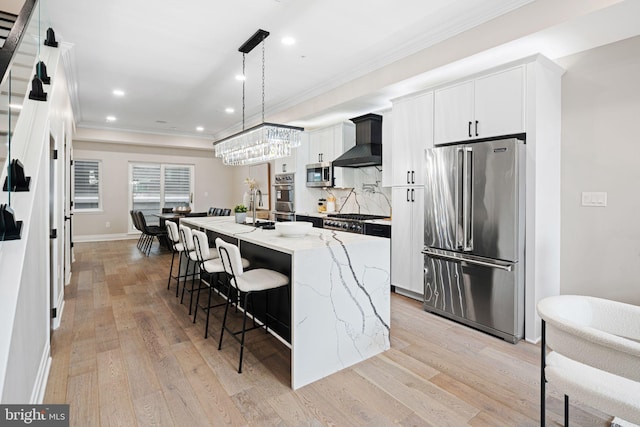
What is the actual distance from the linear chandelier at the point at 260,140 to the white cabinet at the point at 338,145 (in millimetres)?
1446

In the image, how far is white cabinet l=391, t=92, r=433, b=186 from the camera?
3688 millimetres

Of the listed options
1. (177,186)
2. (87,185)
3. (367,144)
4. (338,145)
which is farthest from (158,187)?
(367,144)

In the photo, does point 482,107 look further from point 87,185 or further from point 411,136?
point 87,185

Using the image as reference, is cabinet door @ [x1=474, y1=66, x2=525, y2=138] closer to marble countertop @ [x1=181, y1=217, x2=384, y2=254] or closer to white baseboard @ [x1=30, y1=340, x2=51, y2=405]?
marble countertop @ [x1=181, y1=217, x2=384, y2=254]

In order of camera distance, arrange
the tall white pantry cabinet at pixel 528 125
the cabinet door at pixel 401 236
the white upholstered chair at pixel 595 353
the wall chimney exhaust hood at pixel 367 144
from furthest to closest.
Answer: the wall chimney exhaust hood at pixel 367 144 → the cabinet door at pixel 401 236 → the tall white pantry cabinet at pixel 528 125 → the white upholstered chair at pixel 595 353

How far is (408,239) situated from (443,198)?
830 mm

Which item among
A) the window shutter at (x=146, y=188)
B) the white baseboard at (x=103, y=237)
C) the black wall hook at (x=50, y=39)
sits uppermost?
the black wall hook at (x=50, y=39)

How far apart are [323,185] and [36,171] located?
4.24 metres

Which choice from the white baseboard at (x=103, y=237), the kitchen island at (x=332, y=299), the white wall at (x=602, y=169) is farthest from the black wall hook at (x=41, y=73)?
the white baseboard at (x=103, y=237)

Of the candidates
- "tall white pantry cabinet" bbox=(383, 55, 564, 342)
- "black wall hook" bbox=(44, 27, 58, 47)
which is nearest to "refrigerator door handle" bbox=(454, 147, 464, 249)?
"tall white pantry cabinet" bbox=(383, 55, 564, 342)

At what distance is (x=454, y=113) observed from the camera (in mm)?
3381

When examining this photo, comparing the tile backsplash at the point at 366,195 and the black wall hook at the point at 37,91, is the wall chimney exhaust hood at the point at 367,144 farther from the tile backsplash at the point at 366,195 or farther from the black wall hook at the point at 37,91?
the black wall hook at the point at 37,91

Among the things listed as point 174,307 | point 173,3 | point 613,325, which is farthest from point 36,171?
point 613,325

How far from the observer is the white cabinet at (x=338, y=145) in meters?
5.54
